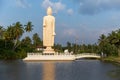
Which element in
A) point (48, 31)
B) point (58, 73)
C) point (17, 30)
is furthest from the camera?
point (17, 30)

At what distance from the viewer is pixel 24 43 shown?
112 m

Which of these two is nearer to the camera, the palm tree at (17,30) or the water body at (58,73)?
the water body at (58,73)

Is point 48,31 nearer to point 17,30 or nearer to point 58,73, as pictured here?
point 17,30

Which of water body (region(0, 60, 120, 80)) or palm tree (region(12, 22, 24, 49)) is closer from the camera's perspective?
water body (region(0, 60, 120, 80))

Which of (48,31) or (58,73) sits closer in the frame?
(58,73)

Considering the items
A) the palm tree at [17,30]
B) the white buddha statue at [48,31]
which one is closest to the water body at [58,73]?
the white buddha statue at [48,31]

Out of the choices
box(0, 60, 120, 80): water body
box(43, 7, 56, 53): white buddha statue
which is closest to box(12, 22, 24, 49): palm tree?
→ box(43, 7, 56, 53): white buddha statue

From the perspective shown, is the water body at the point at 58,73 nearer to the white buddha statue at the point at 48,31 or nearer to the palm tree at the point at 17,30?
the white buddha statue at the point at 48,31

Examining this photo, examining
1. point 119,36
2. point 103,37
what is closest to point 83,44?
point 103,37

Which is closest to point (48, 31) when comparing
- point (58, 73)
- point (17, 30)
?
point (17, 30)

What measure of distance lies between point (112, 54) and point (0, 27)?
37787 millimetres

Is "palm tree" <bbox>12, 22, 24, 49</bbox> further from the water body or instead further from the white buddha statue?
the water body

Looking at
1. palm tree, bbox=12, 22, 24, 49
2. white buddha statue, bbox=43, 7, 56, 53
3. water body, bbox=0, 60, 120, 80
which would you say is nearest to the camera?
water body, bbox=0, 60, 120, 80

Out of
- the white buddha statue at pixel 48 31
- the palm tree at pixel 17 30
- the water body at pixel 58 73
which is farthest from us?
the palm tree at pixel 17 30
